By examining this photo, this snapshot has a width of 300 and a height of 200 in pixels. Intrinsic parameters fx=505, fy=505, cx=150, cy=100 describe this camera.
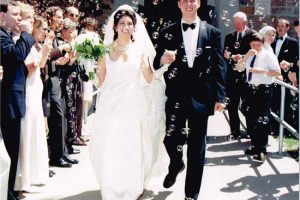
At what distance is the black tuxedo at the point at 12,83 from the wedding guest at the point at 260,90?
10.1 feet

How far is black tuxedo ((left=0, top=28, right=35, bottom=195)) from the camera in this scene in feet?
14.2

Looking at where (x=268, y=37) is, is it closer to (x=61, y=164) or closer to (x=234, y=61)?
(x=234, y=61)

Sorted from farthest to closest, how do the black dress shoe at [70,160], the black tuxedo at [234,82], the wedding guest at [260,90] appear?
the black tuxedo at [234,82] < the wedding guest at [260,90] < the black dress shoe at [70,160]

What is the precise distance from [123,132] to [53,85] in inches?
52.7

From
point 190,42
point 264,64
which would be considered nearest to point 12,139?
point 190,42

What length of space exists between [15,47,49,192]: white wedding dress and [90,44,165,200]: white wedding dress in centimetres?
55

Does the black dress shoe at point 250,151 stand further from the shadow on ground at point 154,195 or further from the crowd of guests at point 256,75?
the shadow on ground at point 154,195

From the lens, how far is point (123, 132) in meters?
4.72

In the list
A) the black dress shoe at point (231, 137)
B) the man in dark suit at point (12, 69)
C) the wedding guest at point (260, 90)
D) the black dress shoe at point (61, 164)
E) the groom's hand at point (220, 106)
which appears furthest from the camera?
the black dress shoe at point (231, 137)

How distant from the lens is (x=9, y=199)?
4566 mm

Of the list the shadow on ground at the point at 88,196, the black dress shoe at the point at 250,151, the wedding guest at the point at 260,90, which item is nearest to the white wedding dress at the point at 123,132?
the shadow on ground at the point at 88,196

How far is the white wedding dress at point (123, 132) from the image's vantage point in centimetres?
466

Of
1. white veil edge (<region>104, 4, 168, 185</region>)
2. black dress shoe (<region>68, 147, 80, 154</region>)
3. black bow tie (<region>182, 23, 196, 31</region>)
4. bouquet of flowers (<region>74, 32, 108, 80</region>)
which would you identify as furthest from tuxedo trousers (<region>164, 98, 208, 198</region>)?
black dress shoe (<region>68, 147, 80, 154</region>)

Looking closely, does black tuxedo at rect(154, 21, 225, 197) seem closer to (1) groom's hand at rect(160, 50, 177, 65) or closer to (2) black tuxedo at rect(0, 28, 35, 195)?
(1) groom's hand at rect(160, 50, 177, 65)
